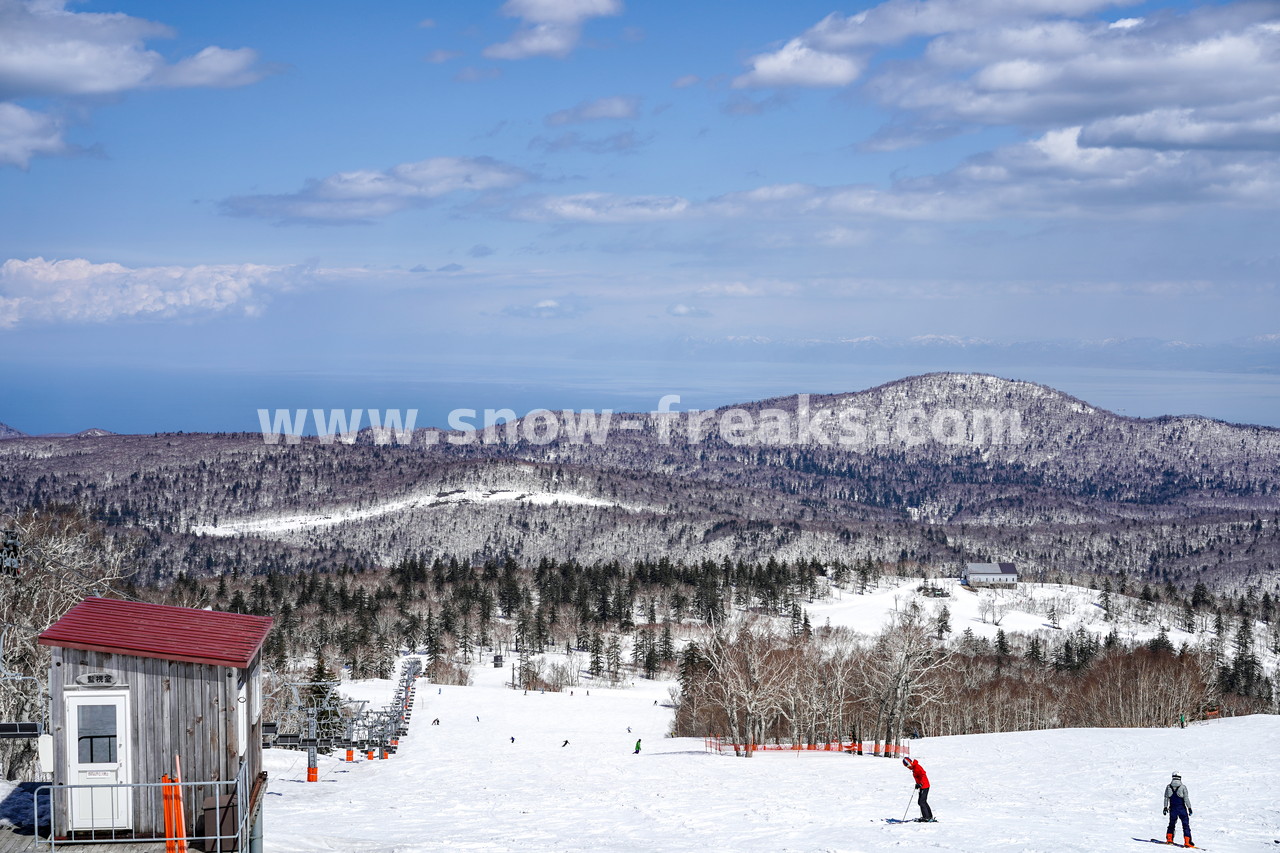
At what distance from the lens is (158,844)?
59.5ft

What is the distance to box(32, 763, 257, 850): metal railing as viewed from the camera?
58.6ft

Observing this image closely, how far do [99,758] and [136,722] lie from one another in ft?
2.66

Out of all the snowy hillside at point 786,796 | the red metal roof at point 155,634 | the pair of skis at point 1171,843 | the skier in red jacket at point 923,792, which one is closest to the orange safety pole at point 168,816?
the red metal roof at point 155,634

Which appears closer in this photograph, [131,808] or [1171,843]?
[131,808]

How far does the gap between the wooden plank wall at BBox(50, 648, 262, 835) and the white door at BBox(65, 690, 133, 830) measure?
115 millimetres

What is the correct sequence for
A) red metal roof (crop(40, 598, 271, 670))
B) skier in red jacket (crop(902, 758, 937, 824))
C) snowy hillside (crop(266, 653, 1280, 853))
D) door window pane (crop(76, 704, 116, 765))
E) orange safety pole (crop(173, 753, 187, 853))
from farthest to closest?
skier in red jacket (crop(902, 758, 937, 824))
snowy hillside (crop(266, 653, 1280, 853))
door window pane (crop(76, 704, 116, 765))
red metal roof (crop(40, 598, 271, 670))
orange safety pole (crop(173, 753, 187, 853))

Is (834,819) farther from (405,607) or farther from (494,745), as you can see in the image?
(405,607)

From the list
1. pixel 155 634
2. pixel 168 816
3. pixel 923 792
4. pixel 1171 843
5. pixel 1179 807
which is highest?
pixel 155 634

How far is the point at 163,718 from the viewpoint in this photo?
60.2 feet

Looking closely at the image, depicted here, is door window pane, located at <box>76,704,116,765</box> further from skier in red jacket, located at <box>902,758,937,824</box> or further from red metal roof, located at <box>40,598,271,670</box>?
skier in red jacket, located at <box>902,758,937,824</box>

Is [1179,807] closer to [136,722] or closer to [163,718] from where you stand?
[163,718]

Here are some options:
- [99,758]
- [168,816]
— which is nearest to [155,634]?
[99,758]

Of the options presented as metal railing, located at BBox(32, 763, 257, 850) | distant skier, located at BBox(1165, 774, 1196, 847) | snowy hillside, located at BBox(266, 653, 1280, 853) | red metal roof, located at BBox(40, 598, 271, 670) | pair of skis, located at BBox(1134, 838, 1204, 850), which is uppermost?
red metal roof, located at BBox(40, 598, 271, 670)

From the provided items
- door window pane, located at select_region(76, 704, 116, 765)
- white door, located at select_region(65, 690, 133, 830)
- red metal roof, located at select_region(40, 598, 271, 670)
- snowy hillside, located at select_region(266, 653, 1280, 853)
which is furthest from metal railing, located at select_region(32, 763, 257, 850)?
snowy hillside, located at select_region(266, 653, 1280, 853)
